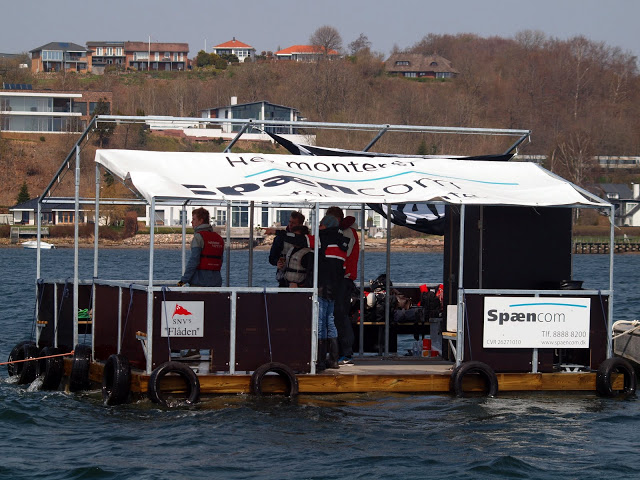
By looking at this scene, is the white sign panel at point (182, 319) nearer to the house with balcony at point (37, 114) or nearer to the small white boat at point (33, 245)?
the small white boat at point (33, 245)

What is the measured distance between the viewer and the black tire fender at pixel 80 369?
13062 mm

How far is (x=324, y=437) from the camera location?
11164 mm

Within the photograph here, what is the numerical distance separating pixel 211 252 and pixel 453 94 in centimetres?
15182

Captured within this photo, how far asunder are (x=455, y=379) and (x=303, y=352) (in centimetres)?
183

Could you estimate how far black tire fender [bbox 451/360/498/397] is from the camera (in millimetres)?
12555


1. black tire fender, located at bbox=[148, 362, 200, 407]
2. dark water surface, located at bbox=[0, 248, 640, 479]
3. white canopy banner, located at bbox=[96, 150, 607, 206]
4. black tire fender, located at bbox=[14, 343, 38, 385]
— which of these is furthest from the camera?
black tire fender, located at bbox=[14, 343, 38, 385]

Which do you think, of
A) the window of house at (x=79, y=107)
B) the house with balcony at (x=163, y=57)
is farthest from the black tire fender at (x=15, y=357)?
the house with balcony at (x=163, y=57)

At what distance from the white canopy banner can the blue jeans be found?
135 cm

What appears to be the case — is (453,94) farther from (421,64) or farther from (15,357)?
(15,357)

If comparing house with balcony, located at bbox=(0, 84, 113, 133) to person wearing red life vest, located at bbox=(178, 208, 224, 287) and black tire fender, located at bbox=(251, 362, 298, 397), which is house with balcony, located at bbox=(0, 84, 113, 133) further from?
black tire fender, located at bbox=(251, 362, 298, 397)

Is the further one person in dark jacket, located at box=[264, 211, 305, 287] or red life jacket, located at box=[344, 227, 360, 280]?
red life jacket, located at box=[344, 227, 360, 280]

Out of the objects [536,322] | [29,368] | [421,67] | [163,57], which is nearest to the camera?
[536,322]

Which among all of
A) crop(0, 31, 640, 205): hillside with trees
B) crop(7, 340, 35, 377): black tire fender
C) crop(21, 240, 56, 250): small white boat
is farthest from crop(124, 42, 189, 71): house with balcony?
crop(7, 340, 35, 377): black tire fender

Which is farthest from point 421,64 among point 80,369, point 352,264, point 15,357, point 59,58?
point 80,369
